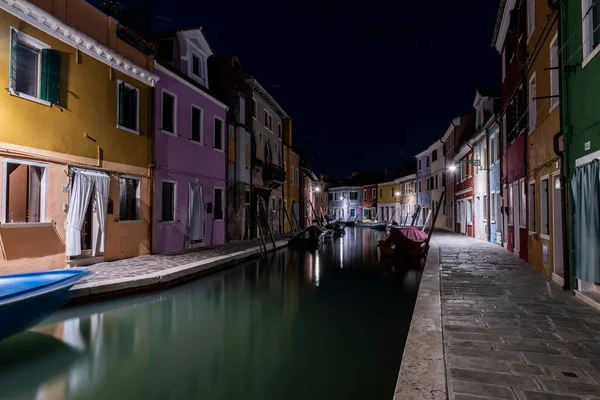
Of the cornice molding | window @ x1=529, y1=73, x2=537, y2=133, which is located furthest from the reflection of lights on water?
the cornice molding

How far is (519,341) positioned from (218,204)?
1600 centimetres

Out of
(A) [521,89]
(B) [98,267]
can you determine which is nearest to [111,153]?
(B) [98,267]

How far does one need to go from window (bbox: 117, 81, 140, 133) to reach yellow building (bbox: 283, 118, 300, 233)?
60.6 ft

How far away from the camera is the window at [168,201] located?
48.4ft

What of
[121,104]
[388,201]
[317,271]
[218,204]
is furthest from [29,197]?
[388,201]

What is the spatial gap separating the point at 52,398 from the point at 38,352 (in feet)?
5.42

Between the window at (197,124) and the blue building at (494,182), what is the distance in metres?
12.7

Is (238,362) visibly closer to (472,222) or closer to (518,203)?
(518,203)

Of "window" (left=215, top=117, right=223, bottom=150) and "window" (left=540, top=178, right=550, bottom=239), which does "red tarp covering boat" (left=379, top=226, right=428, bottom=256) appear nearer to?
"window" (left=540, top=178, right=550, bottom=239)

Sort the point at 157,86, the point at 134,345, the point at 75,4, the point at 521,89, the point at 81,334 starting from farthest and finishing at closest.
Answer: the point at 157,86, the point at 521,89, the point at 75,4, the point at 81,334, the point at 134,345

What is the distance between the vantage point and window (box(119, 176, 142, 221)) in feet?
41.6

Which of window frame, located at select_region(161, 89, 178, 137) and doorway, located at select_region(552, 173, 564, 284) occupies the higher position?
window frame, located at select_region(161, 89, 178, 137)

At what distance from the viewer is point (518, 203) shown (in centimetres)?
1279

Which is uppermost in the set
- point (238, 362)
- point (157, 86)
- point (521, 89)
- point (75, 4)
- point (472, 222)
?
point (75, 4)
